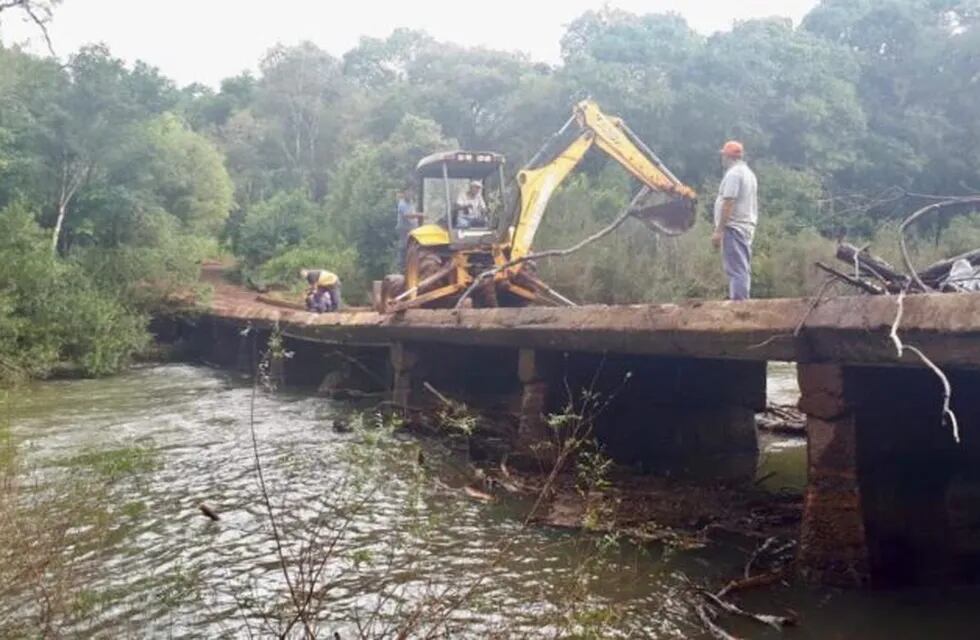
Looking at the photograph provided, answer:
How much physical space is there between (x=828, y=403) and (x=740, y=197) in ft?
8.29

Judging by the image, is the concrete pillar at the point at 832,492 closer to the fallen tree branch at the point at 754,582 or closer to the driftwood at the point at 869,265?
the fallen tree branch at the point at 754,582

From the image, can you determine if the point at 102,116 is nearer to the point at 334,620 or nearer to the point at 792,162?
the point at 792,162

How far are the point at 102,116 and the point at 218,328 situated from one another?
5633mm

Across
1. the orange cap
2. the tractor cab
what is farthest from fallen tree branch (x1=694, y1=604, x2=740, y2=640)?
the tractor cab

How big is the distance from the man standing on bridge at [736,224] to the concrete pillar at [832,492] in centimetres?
204

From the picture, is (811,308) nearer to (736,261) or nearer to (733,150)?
(736,261)

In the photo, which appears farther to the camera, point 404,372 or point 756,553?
point 404,372

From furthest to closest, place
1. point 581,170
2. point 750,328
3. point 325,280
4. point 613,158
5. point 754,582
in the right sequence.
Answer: point 581,170 → point 325,280 → point 613,158 → point 750,328 → point 754,582

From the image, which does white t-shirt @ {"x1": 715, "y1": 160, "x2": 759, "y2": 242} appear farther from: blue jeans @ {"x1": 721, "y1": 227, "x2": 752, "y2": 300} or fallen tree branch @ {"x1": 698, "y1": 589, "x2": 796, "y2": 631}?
fallen tree branch @ {"x1": 698, "y1": 589, "x2": 796, "y2": 631}

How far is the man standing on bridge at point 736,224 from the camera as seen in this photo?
712 cm

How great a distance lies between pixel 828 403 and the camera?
16.6 feet

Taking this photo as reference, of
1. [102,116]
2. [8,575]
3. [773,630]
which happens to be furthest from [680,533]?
[102,116]

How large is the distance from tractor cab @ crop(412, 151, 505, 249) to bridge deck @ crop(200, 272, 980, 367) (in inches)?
114

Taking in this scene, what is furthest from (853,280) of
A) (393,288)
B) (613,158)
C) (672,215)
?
(393,288)
